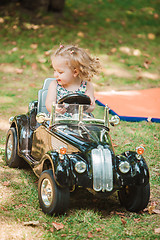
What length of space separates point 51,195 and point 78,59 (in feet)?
5.10

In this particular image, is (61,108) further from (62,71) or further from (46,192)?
(46,192)

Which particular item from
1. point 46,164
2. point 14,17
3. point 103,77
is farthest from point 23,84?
point 46,164

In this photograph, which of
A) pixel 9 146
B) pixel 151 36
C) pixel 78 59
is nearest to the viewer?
pixel 78 59

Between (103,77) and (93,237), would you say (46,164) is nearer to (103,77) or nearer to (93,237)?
(93,237)

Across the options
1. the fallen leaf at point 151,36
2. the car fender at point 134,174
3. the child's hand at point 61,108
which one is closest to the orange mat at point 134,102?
the child's hand at point 61,108

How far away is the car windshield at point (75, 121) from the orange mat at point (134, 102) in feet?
9.91

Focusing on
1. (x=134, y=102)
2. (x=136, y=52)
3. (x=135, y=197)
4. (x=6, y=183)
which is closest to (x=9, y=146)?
(x=6, y=183)

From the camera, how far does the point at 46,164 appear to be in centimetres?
369

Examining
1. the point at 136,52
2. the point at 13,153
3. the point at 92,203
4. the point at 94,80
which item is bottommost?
the point at 92,203

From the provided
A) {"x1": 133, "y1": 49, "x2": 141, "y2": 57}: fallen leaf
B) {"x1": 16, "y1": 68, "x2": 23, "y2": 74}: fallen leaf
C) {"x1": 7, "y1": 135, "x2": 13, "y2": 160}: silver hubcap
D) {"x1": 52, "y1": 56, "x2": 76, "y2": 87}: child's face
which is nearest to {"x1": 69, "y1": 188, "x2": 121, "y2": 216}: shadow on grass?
{"x1": 7, "y1": 135, "x2": 13, "y2": 160}: silver hubcap

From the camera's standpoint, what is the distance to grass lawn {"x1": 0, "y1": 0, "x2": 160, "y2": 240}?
10.9ft

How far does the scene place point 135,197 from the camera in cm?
348

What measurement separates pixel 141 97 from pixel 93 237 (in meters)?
5.25

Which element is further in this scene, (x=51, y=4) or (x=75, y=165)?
(x=51, y=4)
